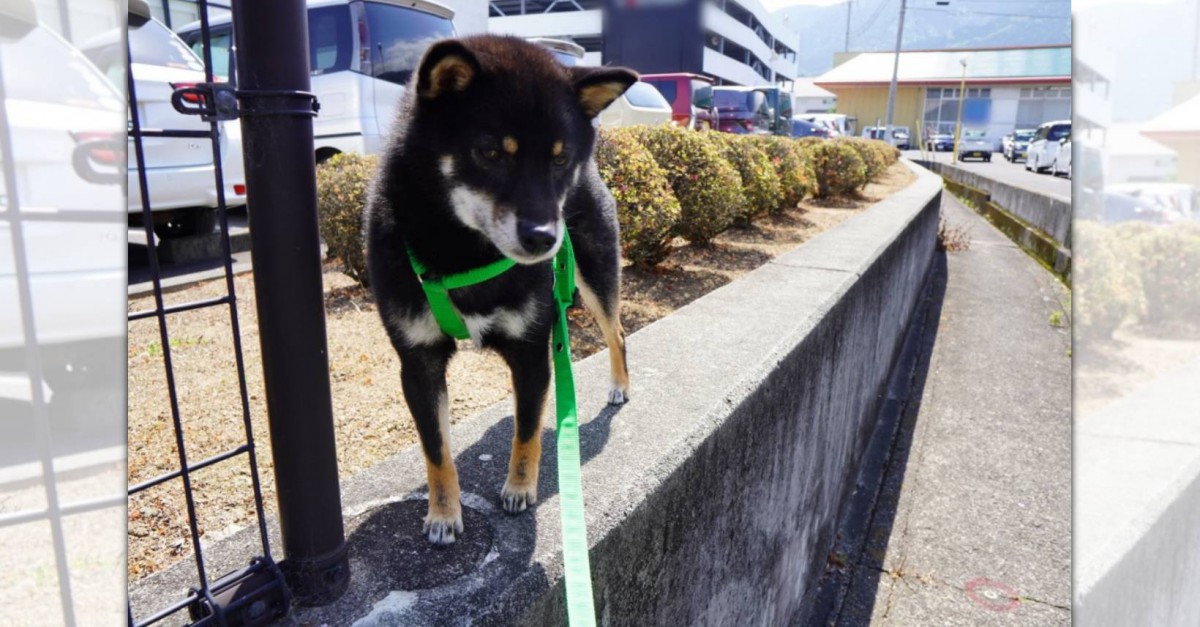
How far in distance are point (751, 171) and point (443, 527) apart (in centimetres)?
578

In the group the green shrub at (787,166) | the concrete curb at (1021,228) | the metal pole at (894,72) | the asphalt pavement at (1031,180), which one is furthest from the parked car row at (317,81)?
the metal pole at (894,72)

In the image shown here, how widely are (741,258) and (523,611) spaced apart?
487 centimetres

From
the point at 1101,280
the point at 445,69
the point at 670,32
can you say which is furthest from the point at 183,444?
the point at 670,32

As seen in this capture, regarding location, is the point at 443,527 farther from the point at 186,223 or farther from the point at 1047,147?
the point at 1047,147

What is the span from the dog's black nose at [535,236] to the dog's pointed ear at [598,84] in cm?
54

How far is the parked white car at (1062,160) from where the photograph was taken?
2300 cm

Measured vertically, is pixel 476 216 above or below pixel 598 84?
below

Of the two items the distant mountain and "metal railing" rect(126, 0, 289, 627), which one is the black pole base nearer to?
"metal railing" rect(126, 0, 289, 627)

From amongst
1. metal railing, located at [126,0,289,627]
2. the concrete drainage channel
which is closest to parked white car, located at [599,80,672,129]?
the concrete drainage channel

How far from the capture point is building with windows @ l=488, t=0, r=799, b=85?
3549 mm

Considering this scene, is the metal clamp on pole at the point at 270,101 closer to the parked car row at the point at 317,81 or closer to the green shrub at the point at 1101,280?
the parked car row at the point at 317,81

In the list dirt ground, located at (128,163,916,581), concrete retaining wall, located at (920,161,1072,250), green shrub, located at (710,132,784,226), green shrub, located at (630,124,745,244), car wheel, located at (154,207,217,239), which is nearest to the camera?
dirt ground, located at (128,163,916,581)

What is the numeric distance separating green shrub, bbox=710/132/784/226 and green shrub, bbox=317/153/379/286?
3408 mm

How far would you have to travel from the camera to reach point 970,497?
14.7 feet
